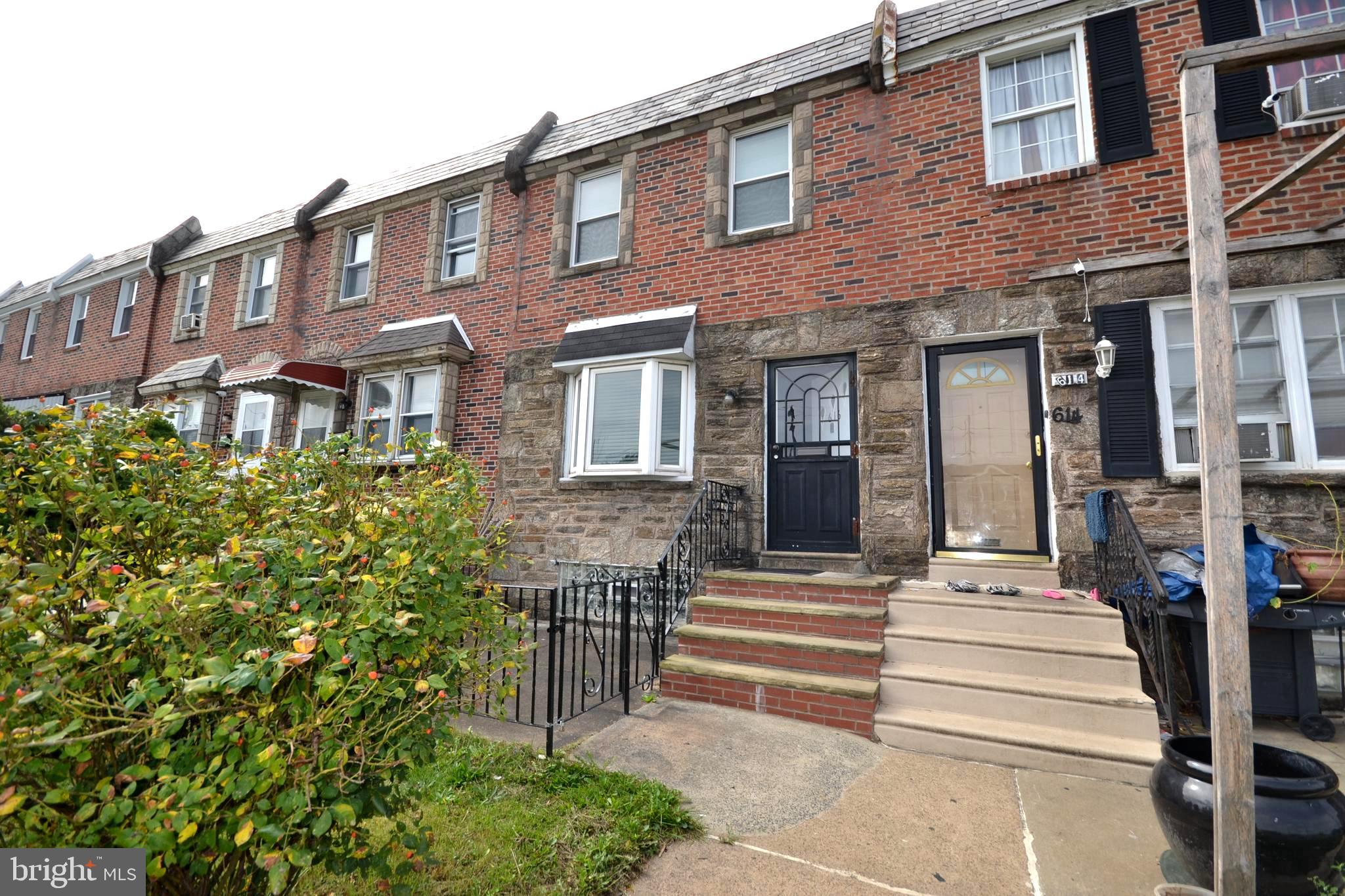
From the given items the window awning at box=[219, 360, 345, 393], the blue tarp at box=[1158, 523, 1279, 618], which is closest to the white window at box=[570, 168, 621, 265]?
the window awning at box=[219, 360, 345, 393]

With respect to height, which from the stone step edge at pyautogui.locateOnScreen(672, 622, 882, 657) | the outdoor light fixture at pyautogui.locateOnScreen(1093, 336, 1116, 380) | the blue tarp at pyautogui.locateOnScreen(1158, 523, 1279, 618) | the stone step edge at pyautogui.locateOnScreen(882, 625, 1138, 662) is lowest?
the stone step edge at pyautogui.locateOnScreen(672, 622, 882, 657)

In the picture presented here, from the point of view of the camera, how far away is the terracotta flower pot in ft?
Result: 14.0

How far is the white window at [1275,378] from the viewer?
17.0 feet

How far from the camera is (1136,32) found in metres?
6.05

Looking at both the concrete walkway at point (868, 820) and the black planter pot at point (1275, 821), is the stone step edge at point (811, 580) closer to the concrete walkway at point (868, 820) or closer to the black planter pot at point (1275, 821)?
the concrete walkway at point (868, 820)

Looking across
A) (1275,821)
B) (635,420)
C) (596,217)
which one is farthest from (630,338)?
(1275,821)

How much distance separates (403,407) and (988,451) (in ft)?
27.6

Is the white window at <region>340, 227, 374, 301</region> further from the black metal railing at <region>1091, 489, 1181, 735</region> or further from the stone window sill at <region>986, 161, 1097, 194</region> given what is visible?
the black metal railing at <region>1091, 489, 1181, 735</region>

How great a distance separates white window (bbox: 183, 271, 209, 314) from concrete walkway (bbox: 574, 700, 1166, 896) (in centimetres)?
1421

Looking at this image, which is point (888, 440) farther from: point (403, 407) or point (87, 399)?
point (87, 399)

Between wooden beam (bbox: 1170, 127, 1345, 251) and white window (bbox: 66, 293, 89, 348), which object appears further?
white window (bbox: 66, 293, 89, 348)

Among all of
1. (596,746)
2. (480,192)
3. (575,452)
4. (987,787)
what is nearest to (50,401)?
(480,192)

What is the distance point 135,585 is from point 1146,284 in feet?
24.4

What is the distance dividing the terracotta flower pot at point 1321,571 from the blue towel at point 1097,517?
1.17m
